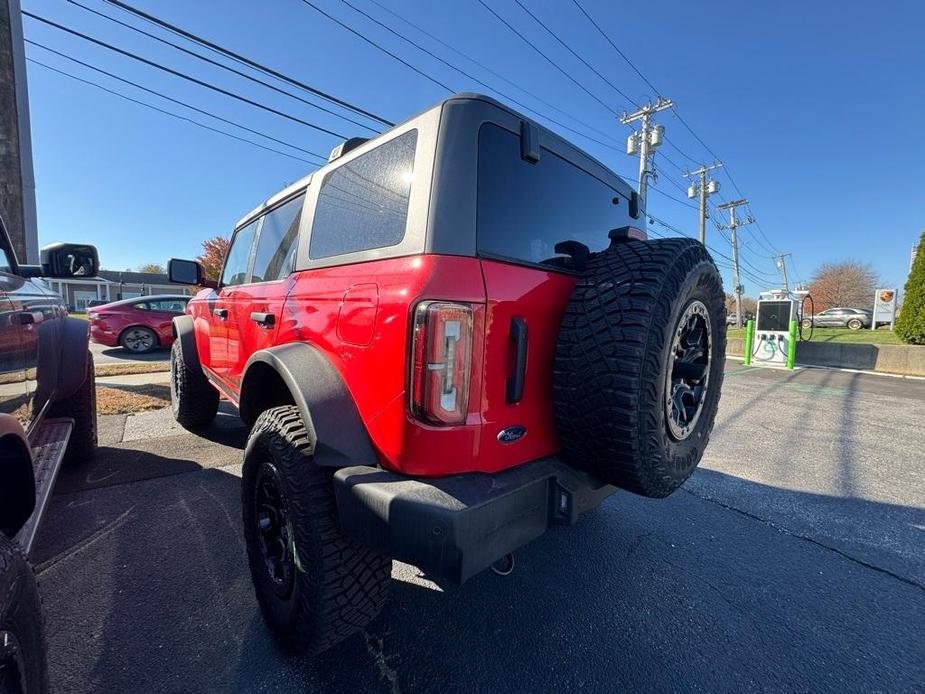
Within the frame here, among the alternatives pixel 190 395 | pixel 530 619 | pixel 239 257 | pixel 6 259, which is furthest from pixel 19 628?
pixel 190 395

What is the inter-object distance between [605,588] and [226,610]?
6.20 feet

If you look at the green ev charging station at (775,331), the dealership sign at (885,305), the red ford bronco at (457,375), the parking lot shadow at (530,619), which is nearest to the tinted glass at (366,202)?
the red ford bronco at (457,375)

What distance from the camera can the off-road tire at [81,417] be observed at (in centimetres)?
333

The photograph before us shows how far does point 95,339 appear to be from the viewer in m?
10.4

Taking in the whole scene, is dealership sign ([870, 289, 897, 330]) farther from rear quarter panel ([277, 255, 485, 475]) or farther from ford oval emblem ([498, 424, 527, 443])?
rear quarter panel ([277, 255, 485, 475])

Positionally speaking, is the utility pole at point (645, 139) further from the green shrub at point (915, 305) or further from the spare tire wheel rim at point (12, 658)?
the spare tire wheel rim at point (12, 658)

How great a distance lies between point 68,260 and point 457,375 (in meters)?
2.90

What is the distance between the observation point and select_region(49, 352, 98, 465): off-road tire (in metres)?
3.33

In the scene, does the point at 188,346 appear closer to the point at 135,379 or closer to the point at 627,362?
the point at 627,362

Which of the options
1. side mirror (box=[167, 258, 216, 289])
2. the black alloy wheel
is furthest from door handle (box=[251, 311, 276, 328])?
the black alloy wheel

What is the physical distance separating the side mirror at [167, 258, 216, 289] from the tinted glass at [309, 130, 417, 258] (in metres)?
1.91

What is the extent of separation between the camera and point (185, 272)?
3.34 m

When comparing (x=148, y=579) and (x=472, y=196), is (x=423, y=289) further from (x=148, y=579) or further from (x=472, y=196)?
(x=148, y=579)

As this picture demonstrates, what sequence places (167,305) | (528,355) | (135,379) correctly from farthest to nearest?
(167,305)
(135,379)
(528,355)
